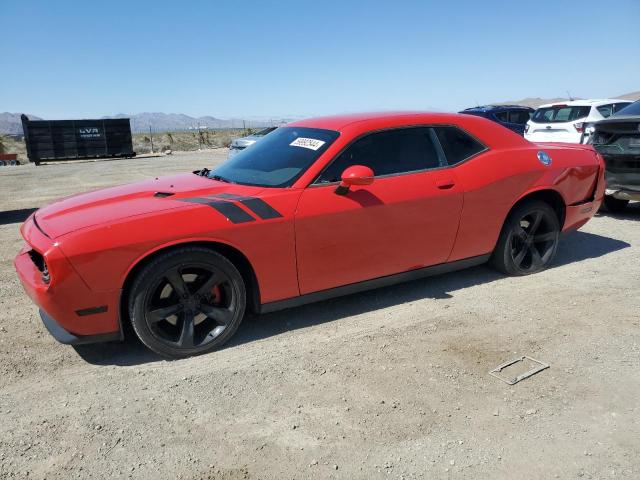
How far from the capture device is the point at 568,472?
2.23 meters

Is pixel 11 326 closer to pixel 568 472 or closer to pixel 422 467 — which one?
pixel 422 467

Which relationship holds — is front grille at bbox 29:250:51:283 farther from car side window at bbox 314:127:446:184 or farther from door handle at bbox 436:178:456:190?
door handle at bbox 436:178:456:190

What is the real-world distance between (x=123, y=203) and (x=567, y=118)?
1101 cm

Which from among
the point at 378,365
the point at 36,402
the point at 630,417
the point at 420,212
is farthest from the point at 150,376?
the point at 630,417

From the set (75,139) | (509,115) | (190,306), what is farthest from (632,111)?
(75,139)

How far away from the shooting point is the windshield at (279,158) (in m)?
3.70

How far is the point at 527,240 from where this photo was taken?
185 inches

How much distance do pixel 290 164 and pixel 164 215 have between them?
3.50ft

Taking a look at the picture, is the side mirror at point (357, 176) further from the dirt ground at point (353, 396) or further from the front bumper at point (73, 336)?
the front bumper at point (73, 336)

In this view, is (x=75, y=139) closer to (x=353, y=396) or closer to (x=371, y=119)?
(x=371, y=119)

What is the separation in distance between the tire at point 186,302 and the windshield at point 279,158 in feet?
2.57

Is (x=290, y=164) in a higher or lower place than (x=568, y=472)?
higher

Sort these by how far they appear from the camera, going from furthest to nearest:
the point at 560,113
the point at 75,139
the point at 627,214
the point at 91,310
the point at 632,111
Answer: the point at 75,139 → the point at 560,113 → the point at 627,214 → the point at 632,111 → the point at 91,310

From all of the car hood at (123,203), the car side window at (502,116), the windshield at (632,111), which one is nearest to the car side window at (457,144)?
the car hood at (123,203)
